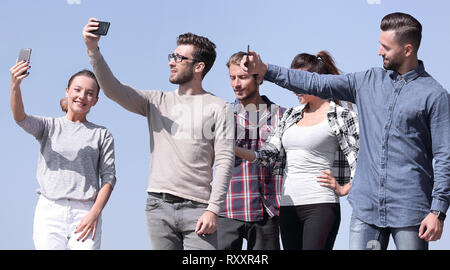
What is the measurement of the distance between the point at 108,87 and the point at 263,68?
1347 mm

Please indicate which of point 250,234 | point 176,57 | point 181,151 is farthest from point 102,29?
point 250,234

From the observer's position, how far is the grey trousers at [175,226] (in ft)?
16.8

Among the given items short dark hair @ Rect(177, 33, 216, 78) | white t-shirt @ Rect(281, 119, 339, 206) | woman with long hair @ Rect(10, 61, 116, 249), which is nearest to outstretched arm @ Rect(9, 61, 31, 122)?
woman with long hair @ Rect(10, 61, 116, 249)

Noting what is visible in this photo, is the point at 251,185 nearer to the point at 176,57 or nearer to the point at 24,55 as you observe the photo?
the point at 176,57

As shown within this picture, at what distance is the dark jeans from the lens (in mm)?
6254

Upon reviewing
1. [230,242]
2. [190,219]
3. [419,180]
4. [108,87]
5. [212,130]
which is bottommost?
[230,242]

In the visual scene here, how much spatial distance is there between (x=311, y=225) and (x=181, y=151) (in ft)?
5.23

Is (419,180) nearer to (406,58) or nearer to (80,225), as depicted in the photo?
(406,58)

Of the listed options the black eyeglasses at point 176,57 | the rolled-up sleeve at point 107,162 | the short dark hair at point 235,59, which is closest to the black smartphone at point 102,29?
the black eyeglasses at point 176,57

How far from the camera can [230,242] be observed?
6.25m

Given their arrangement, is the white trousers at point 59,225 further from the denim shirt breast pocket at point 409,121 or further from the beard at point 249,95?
the denim shirt breast pocket at point 409,121

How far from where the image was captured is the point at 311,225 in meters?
5.89
